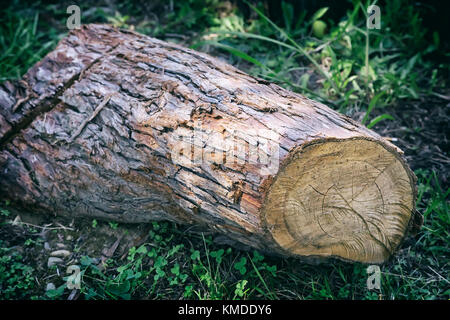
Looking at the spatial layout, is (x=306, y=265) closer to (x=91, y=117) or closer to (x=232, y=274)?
(x=232, y=274)

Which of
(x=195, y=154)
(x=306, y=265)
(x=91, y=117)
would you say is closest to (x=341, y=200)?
(x=306, y=265)

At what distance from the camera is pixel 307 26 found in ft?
10.3

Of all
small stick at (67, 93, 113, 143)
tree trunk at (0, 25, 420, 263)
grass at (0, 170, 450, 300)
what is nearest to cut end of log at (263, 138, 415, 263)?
tree trunk at (0, 25, 420, 263)

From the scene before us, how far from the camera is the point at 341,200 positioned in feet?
5.13

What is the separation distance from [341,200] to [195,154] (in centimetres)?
67

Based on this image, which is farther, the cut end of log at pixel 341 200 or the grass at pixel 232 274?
the grass at pixel 232 274

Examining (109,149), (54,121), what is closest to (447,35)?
(109,149)

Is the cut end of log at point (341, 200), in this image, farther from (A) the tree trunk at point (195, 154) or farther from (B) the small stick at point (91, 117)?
(B) the small stick at point (91, 117)

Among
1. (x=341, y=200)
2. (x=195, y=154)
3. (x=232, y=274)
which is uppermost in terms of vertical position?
(x=195, y=154)

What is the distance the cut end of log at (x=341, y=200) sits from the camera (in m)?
1.44

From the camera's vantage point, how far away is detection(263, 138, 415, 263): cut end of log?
4.74 feet

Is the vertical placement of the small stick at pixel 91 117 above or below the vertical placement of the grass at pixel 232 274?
above

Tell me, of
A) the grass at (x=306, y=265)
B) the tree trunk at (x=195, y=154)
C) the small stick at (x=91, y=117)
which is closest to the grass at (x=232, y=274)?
the grass at (x=306, y=265)

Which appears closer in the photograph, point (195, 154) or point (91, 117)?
point (195, 154)
